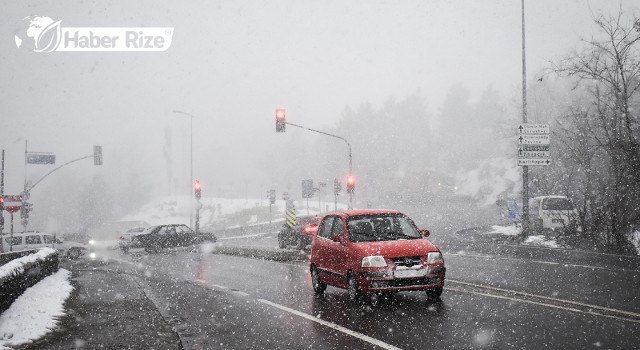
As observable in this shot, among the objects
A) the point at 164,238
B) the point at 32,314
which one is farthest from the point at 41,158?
the point at 32,314

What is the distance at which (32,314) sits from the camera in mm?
9352

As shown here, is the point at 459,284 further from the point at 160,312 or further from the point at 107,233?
the point at 107,233

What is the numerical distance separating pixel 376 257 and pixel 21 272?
7.30 metres

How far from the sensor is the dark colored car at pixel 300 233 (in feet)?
76.9

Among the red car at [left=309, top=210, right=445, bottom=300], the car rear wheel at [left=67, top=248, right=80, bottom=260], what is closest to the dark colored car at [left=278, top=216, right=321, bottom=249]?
the red car at [left=309, top=210, right=445, bottom=300]

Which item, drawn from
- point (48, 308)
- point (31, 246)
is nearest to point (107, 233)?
point (31, 246)

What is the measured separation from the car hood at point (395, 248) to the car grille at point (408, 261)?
2.0 inches

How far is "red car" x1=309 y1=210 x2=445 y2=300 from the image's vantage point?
30.6ft

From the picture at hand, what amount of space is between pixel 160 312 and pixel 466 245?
→ 16224mm

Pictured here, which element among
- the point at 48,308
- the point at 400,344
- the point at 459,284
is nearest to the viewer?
the point at 400,344

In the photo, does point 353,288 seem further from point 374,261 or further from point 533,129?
point 533,129

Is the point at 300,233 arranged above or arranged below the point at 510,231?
above

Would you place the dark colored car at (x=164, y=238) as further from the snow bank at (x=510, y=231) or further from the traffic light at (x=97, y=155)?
the snow bank at (x=510, y=231)

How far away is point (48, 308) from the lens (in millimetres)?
10180
